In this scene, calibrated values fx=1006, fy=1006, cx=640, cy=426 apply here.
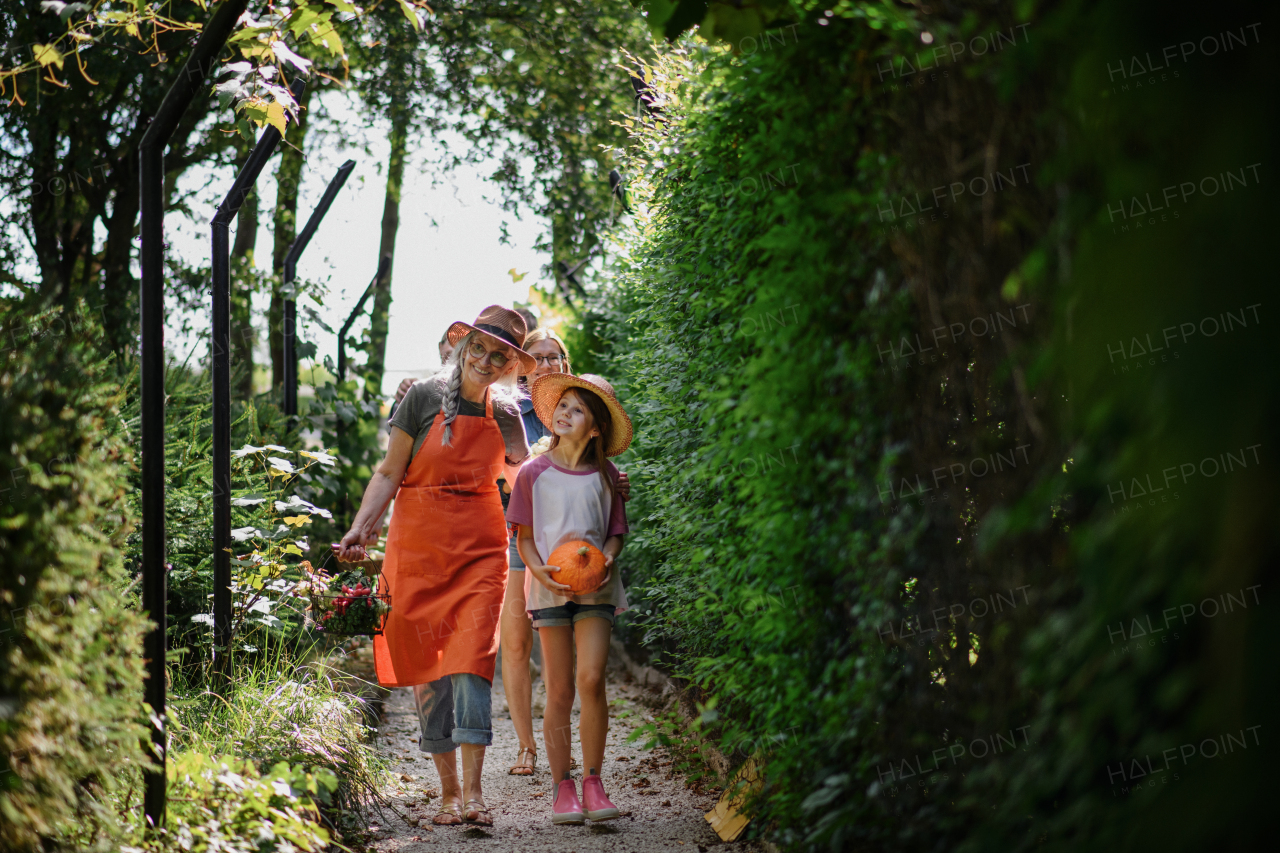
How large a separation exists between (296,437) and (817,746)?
19.9ft

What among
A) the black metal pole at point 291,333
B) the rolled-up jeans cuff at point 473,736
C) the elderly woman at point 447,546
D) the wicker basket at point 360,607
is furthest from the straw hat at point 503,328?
A: the black metal pole at point 291,333

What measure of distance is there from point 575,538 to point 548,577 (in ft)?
0.69

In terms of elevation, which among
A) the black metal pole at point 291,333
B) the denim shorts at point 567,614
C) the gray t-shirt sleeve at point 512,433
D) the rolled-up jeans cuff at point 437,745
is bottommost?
the rolled-up jeans cuff at point 437,745

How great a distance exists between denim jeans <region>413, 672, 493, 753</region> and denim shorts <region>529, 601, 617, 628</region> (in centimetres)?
37

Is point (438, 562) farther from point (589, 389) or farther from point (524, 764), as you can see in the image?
point (524, 764)

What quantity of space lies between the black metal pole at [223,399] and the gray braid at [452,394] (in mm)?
1043

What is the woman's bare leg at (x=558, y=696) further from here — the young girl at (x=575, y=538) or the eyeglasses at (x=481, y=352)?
the eyeglasses at (x=481, y=352)

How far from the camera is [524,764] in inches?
212

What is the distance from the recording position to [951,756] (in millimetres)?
2279

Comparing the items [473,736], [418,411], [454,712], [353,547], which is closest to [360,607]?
[353,547]

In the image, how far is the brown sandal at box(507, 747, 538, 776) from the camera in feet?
17.6

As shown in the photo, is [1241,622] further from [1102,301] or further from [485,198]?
[485,198]

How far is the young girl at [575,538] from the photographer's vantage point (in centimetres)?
436

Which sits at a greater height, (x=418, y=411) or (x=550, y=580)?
(x=418, y=411)
